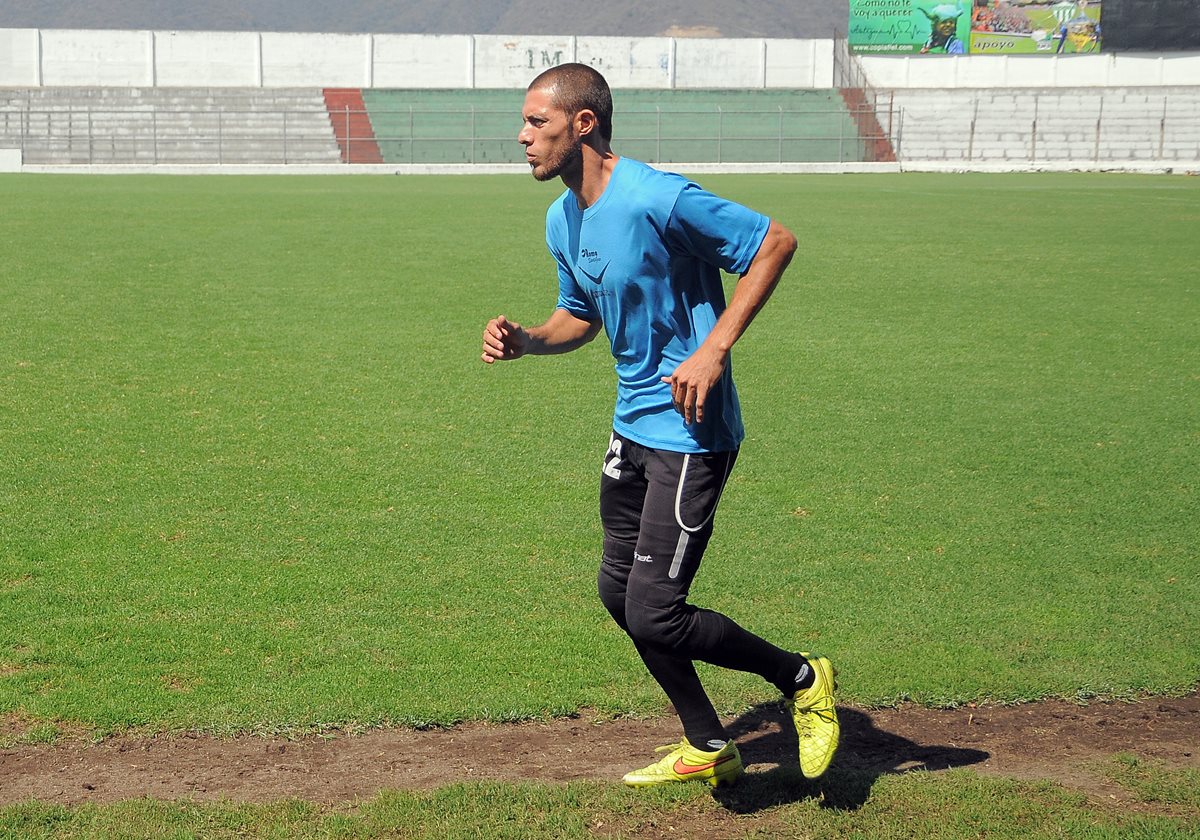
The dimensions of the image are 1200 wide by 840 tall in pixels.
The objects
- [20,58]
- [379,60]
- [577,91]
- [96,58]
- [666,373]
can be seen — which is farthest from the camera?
[379,60]

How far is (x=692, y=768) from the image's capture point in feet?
13.4

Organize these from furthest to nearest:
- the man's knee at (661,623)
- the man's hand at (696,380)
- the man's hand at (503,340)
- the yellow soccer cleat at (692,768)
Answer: the man's hand at (503,340) < the yellow soccer cleat at (692,768) < the man's knee at (661,623) < the man's hand at (696,380)

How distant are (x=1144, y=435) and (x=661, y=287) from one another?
617 centimetres

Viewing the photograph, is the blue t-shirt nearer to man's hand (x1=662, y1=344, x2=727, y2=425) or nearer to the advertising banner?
man's hand (x1=662, y1=344, x2=727, y2=425)

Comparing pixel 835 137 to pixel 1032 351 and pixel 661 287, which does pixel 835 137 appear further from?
pixel 661 287

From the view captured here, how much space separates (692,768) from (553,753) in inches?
22.1

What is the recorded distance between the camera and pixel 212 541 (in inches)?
258

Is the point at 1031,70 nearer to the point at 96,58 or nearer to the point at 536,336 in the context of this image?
the point at 96,58

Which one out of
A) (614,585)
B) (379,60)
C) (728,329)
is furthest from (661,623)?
(379,60)

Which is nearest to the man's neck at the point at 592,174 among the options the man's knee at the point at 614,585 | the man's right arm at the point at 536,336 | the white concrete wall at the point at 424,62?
the man's right arm at the point at 536,336

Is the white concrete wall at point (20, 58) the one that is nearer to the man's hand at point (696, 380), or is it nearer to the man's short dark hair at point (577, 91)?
the man's short dark hair at point (577, 91)

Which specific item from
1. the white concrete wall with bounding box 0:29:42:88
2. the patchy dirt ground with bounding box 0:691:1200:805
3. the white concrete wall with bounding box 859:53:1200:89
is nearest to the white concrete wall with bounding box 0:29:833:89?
the white concrete wall with bounding box 0:29:42:88

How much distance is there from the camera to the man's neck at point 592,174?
389 centimetres

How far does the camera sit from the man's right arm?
4211 mm
